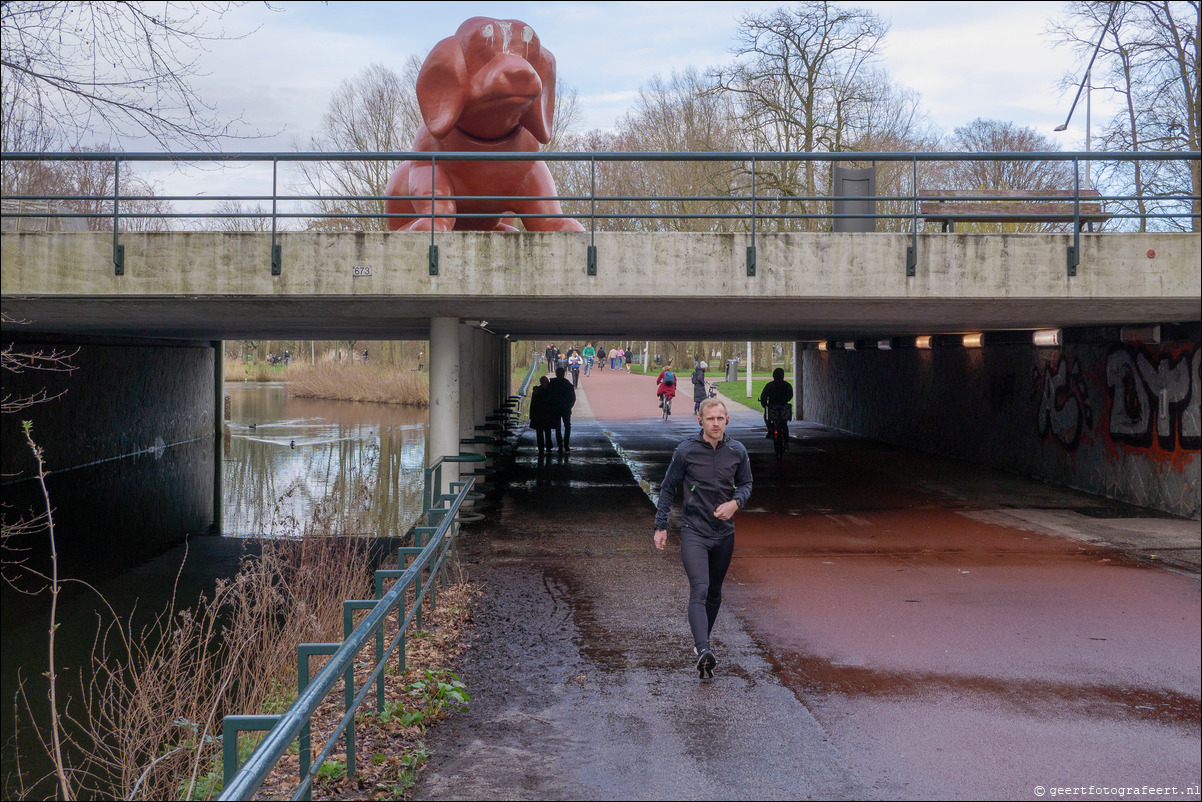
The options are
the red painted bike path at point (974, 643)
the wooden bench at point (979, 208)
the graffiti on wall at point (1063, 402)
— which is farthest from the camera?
the graffiti on wall at point (1063, 402)

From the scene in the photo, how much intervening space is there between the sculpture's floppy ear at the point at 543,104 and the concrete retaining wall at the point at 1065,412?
8.15m

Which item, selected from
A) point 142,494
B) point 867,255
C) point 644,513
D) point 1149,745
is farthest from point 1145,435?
point 142,494

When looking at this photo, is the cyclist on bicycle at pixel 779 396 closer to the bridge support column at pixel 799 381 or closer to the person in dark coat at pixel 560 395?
the person in dark coat at pixel 560 395

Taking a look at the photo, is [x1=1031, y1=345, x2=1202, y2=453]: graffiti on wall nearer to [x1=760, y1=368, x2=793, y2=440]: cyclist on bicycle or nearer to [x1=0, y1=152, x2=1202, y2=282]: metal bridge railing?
[x1=0, y1=152, x2=1202, y2=282]: metal bridge railing

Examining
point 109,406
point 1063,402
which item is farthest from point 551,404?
point 109,406

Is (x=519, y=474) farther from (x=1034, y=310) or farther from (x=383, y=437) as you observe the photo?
(x=383, y=437)

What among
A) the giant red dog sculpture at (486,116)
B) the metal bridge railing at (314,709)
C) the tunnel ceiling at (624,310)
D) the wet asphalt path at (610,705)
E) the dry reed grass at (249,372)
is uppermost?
the giant red dog sculpture at (486,116)

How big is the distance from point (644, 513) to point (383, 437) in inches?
617

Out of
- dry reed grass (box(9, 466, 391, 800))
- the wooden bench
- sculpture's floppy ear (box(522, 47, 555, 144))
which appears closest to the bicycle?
the wooden bench

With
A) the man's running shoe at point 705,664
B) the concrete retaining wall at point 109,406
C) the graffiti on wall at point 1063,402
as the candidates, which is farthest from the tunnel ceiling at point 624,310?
the man's running shoe at point 705,664

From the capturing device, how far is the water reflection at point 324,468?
14.7 metres

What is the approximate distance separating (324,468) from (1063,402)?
46.3 feet

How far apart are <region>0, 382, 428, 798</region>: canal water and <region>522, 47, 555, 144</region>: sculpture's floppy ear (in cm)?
508

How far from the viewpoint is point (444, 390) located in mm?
13078
